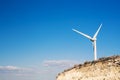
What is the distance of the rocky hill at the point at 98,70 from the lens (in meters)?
37.7

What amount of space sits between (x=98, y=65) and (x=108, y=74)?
3.56 m

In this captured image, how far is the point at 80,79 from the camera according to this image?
44.5 metres

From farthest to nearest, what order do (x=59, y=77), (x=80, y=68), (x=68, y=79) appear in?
(x=59, y=77), (x=68, y=79), (x=80, y=68)

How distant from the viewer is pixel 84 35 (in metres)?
54.1

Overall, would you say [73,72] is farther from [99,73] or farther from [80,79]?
[99,73]

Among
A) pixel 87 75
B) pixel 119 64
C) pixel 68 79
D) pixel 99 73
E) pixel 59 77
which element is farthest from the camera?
pixel 59 77

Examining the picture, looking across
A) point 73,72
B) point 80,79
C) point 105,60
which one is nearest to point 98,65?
point 105,60

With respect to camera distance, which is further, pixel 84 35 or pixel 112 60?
pixel 84 35

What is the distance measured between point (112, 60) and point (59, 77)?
55.5 feet

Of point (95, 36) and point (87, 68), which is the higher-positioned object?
point (95, 36)

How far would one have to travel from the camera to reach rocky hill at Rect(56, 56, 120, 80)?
124ft

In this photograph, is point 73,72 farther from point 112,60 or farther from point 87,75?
point 112,60

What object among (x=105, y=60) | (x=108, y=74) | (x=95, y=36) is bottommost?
(x=108, y=74)

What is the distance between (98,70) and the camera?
40875 mm
